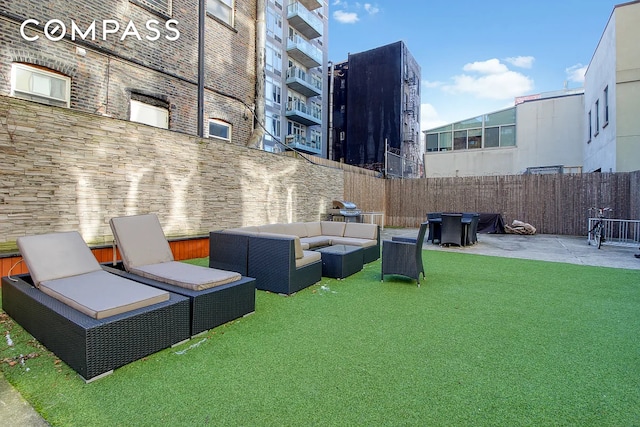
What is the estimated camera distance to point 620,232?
384 inches

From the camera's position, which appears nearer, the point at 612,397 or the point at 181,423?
the point at 181,423

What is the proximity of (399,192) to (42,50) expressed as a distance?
1251cm

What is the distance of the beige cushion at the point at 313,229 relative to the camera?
680 cm

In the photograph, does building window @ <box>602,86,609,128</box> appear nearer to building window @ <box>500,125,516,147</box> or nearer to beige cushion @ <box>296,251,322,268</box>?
building window @ <box>500,125,516,147</box>

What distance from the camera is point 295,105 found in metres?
20.7

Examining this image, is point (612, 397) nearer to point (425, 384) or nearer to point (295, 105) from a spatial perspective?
point (425, 384)

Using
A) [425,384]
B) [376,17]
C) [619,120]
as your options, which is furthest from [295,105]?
[425,384]

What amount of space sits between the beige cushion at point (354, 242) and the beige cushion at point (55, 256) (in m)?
4.04

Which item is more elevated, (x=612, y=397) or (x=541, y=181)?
(x=541, y=181)

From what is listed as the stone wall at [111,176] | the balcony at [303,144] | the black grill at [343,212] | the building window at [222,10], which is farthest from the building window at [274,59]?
the stone wall at [111,176]

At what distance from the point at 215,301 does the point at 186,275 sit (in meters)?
0.51

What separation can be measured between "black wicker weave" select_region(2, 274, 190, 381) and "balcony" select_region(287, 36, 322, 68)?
20.9 meters

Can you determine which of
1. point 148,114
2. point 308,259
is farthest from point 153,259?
point 148,114

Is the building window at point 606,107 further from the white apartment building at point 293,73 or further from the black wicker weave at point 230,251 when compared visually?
the white apartment building at point 293,73
